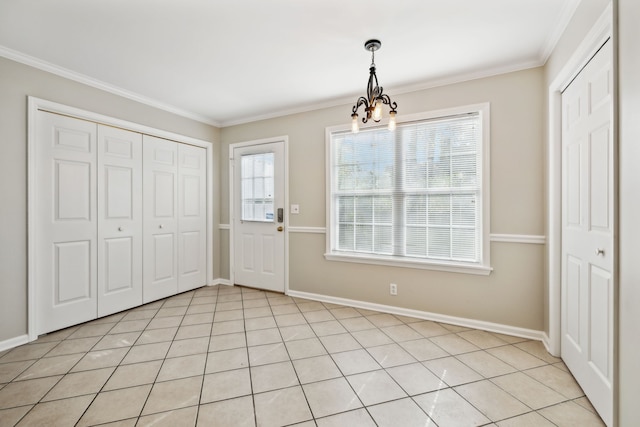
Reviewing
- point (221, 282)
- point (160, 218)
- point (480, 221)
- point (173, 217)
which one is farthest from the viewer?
point (221, 282)

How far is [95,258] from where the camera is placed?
2.97 metres

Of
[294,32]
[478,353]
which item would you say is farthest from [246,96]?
[478,353]

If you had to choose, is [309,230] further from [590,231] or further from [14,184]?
[14,184]

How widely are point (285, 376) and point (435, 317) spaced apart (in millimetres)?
1738

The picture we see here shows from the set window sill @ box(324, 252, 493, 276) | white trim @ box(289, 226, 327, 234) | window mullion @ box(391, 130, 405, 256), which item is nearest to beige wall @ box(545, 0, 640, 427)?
window sill @ box(324, 252, 493, 276)

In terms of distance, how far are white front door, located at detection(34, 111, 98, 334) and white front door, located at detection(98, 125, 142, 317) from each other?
0.26 feet

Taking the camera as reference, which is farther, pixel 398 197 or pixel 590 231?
pixel 398 197

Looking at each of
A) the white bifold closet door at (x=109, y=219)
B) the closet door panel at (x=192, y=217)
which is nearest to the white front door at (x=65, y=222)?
the white bifold closet door at (x=109, y=219)

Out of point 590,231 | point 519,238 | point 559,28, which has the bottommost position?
point 519,238

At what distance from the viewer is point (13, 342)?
238 centimetres

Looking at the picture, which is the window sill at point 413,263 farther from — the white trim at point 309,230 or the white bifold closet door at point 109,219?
the white bifold closet door at point 109,219

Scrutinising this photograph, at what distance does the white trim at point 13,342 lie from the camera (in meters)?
2.32

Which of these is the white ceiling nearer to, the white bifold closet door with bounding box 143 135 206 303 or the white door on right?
the white door on right

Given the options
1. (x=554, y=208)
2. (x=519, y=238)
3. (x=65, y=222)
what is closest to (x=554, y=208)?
(x=554, y=208)
